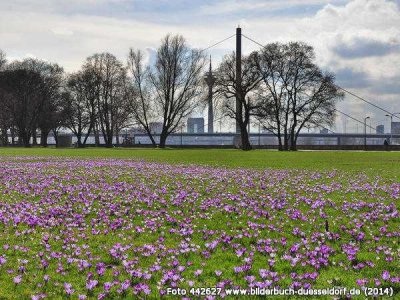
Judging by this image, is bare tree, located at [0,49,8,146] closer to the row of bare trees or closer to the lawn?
the row of bare trees

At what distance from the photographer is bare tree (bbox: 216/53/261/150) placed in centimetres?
7556

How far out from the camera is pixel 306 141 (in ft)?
598

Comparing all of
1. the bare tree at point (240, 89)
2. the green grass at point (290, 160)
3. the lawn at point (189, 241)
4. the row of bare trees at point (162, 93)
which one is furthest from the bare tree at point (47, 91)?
the lawn at point (189, 241)

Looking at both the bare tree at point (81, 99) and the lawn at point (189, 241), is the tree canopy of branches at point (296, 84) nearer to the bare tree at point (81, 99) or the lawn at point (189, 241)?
the bare tree at point (81, 99)

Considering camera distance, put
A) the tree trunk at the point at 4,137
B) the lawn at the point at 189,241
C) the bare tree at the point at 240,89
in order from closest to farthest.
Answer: the lawn at the point at 189,241, the bare tree at the point at 240,89, the tree trunk at the point at 4,137

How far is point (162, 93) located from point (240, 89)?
85.8ft

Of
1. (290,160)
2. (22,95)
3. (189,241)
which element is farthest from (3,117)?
(189,241)

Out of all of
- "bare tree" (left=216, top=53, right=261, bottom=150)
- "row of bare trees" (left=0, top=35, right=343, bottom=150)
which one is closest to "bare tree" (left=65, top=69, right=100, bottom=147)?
"row of bare trees" (left=0, top=35, right=343, bottom=150)

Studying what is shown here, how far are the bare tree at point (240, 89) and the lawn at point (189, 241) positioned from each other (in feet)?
197

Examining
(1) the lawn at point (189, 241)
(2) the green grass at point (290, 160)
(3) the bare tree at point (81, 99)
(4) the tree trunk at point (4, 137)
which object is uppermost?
(3) the bare tree at point (81, 99)

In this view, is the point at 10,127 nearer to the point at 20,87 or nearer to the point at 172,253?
the point at 20,87

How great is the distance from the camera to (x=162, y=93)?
9762cm

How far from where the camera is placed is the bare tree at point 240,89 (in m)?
75.6

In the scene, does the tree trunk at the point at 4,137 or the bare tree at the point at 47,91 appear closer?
the bare tree at the point at 47,91
